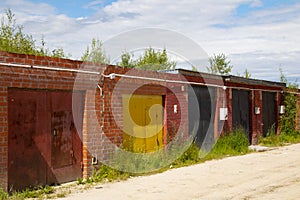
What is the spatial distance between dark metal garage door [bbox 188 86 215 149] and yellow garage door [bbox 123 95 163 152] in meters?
1.87

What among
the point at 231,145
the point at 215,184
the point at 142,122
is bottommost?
the point at 215,184

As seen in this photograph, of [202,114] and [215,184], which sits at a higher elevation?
[202,114]

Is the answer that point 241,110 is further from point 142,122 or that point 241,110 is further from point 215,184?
point 215,184

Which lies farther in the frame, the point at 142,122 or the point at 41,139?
the point at 142,122

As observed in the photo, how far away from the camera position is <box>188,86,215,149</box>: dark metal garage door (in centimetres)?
1365

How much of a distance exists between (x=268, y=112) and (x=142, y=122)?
9837 millimetres

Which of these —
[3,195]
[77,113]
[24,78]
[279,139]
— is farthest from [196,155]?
[279,139]

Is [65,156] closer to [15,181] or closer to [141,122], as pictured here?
[15,181]

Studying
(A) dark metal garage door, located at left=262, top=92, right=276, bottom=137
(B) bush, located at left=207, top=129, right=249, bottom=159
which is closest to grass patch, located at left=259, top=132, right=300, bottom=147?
(A) dark metal garage door, located at left=262, top=92, right=276, bottom=137

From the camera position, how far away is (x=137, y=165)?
10195mm

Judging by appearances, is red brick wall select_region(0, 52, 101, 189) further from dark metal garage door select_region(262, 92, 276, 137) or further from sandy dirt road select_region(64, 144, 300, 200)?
dark metal garage door select_region(262, 92, 276, 137)

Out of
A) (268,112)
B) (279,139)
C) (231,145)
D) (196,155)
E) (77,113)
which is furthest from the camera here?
(268,112)

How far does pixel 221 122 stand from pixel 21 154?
9027 millimetres

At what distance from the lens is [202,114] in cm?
1430
